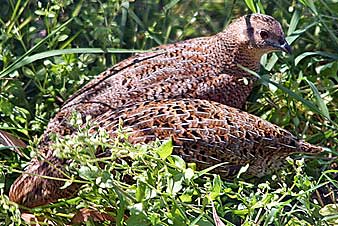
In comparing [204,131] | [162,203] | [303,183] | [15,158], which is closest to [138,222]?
[162,203]

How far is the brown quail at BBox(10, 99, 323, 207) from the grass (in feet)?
0.21

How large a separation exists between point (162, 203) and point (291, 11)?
1931mm

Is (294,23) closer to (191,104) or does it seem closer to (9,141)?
(191,104)

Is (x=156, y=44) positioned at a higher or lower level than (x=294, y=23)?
lower

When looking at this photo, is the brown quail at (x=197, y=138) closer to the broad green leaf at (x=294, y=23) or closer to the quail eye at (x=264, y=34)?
the quail eye at (x=264, y=34)

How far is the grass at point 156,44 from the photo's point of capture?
116 inches

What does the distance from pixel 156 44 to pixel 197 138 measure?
1151 millimetres

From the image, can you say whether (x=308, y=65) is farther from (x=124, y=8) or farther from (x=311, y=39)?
(x=124, y=8)

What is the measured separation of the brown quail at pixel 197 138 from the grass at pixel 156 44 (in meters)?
0.06

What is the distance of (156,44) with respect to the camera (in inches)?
176

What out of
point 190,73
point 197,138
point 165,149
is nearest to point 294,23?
point 190,73

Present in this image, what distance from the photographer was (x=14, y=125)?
3895mm

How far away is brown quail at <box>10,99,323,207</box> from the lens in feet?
11.2

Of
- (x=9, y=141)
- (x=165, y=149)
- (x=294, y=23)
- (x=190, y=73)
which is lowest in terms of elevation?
(x=9, y=141)
